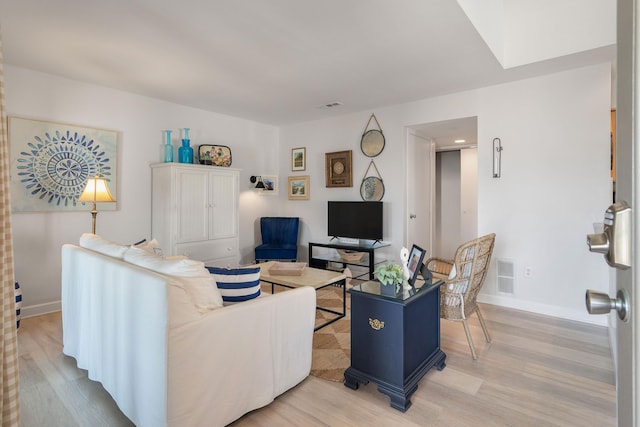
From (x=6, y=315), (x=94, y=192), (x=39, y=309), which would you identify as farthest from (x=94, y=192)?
(x=6, y=315)

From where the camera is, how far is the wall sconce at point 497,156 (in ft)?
12.4

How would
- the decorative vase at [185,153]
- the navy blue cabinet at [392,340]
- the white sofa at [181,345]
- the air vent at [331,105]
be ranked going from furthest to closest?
the air vent at [331,105]
the decorative vase at [185,153]
the navy blue cabinet at [392,340]
the white sofa at [181,345]

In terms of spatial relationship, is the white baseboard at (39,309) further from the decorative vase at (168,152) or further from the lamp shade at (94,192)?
the decorative vase at (168,152)

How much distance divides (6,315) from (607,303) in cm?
156

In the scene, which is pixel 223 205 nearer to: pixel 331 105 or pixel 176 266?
pixel 331 105

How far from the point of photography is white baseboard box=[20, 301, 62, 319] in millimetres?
3404

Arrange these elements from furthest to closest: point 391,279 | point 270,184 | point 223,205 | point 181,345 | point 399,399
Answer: point 270,184 < point 223,205 < point 391,279 < point 399,399 < point 181,345

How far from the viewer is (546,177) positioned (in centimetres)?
348

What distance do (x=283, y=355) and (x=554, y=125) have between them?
138 inches

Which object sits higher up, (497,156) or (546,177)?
(497,156)

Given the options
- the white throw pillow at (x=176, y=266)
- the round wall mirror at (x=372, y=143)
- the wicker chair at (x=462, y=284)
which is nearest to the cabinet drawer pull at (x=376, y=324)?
the wicker chair at (x=462, y=284)

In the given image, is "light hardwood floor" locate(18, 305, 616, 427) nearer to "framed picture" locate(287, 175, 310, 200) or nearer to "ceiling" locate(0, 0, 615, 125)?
"ceiling" locate(0, 0, 615, 125)

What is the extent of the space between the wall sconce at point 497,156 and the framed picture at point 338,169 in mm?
1957

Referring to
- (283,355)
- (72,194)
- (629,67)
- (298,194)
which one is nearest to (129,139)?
(72,194)
